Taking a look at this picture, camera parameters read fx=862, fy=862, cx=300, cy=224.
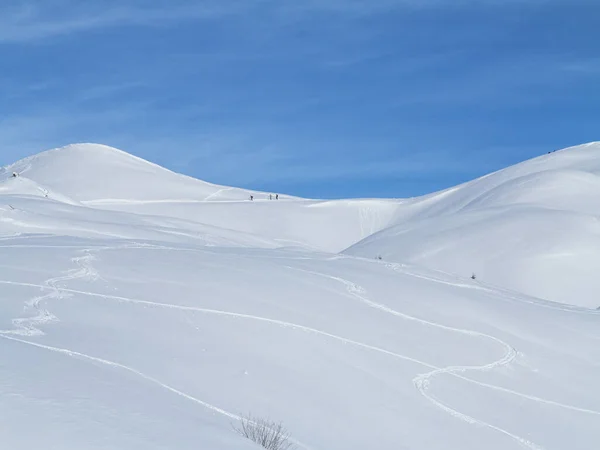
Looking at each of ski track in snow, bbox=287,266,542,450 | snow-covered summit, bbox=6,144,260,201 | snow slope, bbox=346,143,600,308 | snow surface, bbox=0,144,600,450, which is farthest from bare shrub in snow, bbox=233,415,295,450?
snow-covered summit, bbox=6,144,260,201

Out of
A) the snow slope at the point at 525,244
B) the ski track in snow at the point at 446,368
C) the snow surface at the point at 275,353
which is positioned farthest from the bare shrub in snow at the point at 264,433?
the snow slope at the point at 525,244

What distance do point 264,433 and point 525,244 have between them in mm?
21367

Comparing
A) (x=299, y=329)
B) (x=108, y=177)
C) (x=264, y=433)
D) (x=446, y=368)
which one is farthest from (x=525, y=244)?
(x=108, y=177)

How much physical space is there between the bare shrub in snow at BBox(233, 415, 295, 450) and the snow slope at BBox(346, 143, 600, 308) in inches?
672

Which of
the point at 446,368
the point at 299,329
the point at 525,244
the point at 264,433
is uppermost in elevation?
the point at 525,244

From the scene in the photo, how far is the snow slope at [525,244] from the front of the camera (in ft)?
78.1

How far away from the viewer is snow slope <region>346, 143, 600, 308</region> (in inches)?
938

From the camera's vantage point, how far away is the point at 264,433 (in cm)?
640

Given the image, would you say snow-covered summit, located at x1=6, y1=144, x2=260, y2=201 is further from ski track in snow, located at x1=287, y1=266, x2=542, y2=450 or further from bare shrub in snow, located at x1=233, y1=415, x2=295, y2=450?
bare shrub in snow, located at x1=233, y1=415, x2=295, y2=450

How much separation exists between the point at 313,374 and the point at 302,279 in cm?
385

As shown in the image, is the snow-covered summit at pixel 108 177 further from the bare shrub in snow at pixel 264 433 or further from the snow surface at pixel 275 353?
the bare shrub in snow at pixel 264 433

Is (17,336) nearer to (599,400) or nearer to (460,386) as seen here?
(460,386)

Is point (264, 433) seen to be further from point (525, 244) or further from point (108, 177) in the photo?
point (108, 177)

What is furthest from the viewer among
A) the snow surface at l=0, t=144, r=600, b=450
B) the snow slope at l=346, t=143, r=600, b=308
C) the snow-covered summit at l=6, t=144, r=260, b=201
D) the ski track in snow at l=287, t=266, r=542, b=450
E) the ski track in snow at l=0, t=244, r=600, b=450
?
the snow-covered summit at l=6, t=144, r=260, b=201
